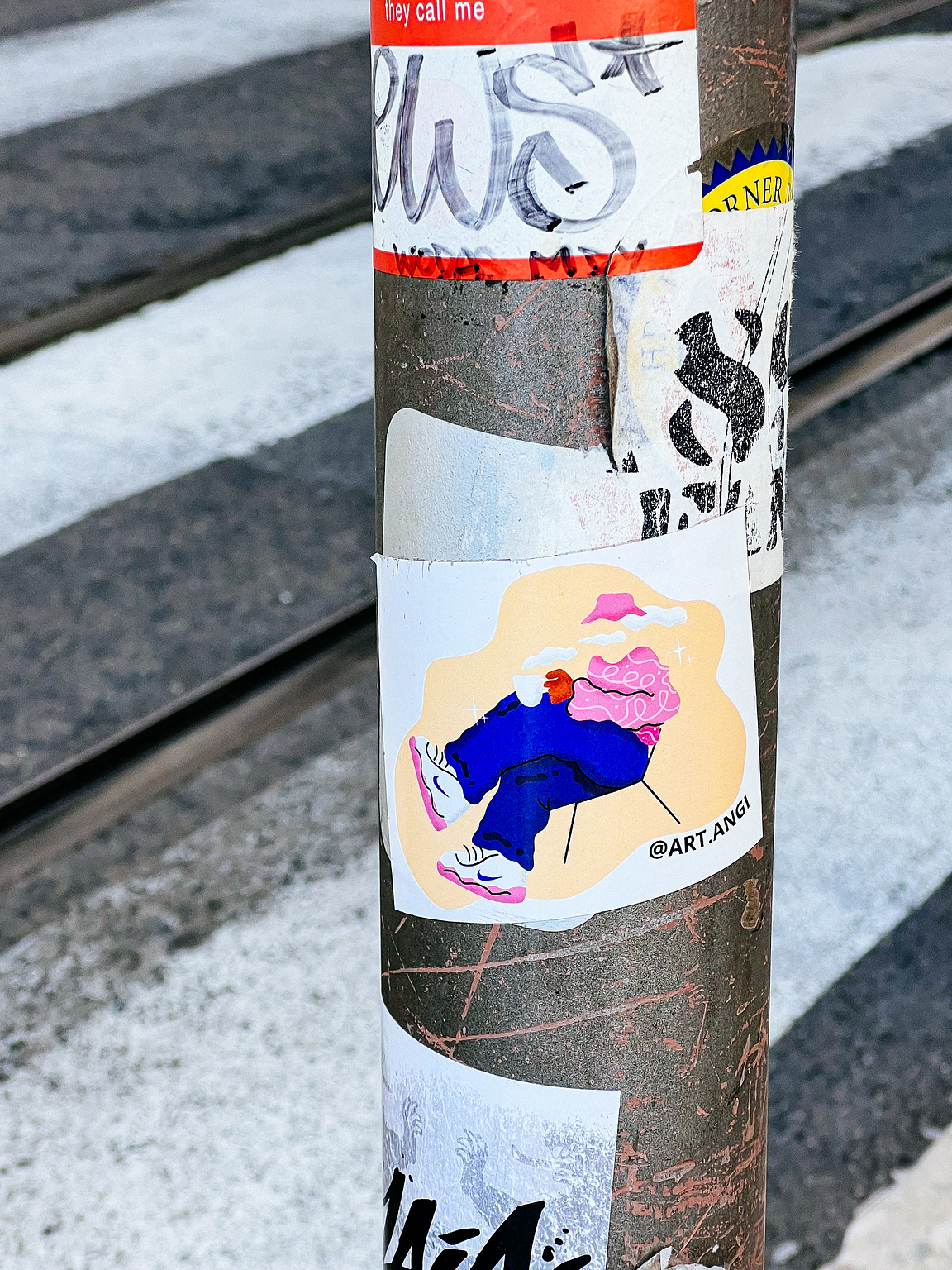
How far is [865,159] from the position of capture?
472 centimetres

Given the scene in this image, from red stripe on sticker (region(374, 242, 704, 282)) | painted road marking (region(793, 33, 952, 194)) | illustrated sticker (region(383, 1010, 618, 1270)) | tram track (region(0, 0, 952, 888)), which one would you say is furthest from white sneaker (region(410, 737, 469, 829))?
painted road marking (region(793, 33, 952, 194))

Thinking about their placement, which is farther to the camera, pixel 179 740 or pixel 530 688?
pixel 179 740

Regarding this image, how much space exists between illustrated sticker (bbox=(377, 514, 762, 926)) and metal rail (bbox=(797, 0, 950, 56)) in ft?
17.9

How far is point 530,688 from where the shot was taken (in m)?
0.85

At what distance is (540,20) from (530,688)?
0.42 meters

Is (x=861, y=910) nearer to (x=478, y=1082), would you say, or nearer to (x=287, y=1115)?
(x=287, y=1115)

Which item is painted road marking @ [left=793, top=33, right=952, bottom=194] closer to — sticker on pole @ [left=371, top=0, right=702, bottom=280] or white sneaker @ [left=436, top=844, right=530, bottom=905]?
sticker on pole @ [left=371, top=0, right=702, bottom=280]

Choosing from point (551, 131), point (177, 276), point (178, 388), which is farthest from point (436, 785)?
point (177, 276)

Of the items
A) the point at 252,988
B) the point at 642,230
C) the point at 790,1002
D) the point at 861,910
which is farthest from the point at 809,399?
the point at 642,230

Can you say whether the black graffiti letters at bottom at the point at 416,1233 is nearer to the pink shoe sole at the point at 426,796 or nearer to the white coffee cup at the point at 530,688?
the pink shoe sole at the point at 426,796

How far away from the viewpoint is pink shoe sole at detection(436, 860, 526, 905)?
0.88 meters

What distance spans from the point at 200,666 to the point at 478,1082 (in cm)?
202

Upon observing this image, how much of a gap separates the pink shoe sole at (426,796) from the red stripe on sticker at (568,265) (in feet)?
1.09

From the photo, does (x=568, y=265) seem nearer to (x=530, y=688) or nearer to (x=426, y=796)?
(x=530, y=688)
